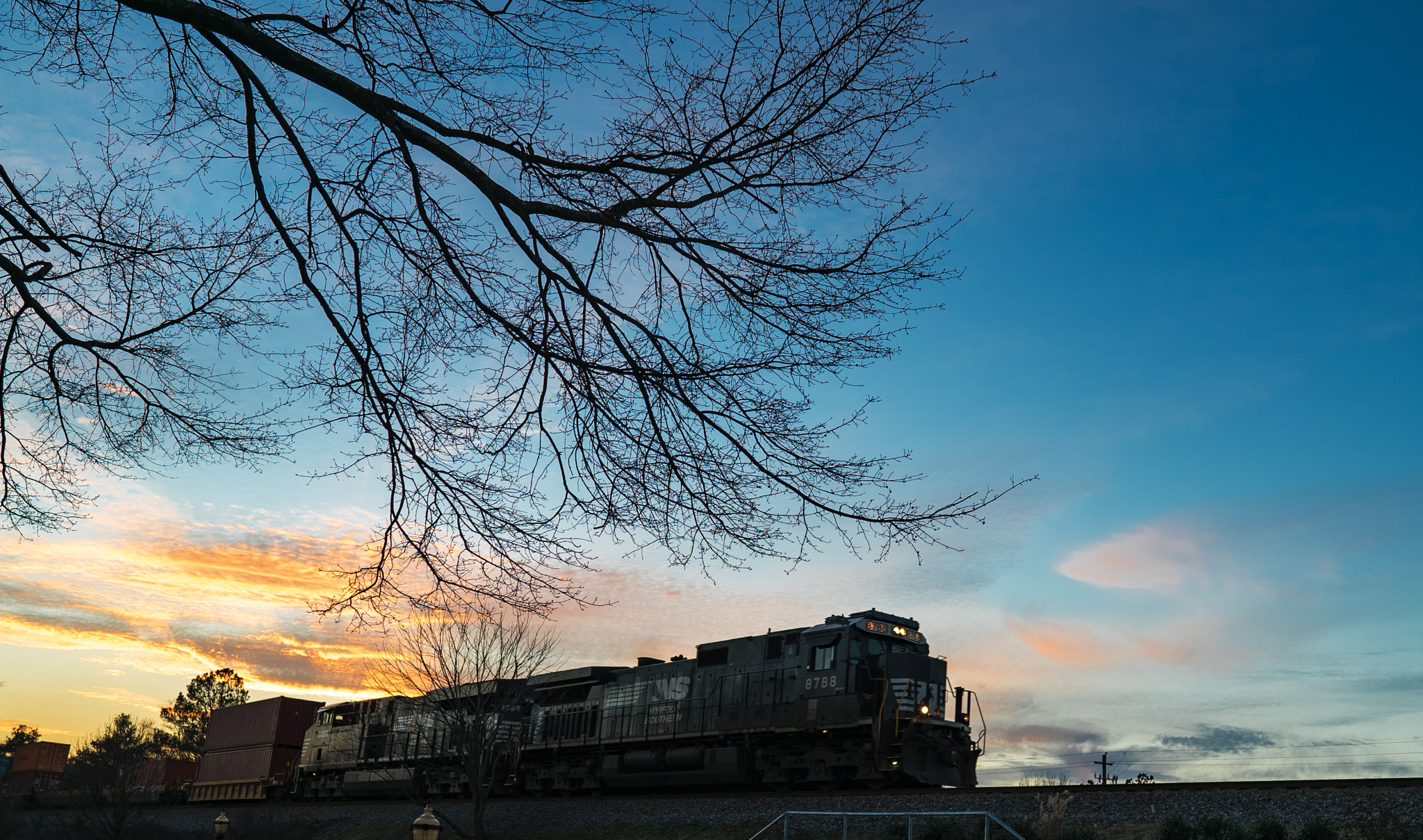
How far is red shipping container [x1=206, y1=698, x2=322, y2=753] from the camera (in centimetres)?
3884

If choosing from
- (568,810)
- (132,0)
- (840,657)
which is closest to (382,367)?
(132,0)

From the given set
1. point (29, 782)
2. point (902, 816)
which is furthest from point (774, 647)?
point (29, 782)

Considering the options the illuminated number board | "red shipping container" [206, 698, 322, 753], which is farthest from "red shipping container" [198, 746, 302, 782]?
the illuminated number board

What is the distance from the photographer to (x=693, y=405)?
263 inches

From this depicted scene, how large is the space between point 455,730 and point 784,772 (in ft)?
27.5

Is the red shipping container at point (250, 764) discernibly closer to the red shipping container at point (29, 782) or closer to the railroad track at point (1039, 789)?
the railroad track at point (1039, 789)

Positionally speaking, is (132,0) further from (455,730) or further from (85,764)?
(85,764)

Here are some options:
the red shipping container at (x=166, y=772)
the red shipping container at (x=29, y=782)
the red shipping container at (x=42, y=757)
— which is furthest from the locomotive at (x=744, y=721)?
the red shipping container at (x=42, y=757)

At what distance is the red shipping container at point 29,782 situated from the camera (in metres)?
62.0

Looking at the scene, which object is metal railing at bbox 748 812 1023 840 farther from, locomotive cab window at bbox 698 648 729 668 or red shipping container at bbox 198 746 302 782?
red shipping container at bbox 198 746 302 782

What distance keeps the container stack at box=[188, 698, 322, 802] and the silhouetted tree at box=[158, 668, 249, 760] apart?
5842 cm

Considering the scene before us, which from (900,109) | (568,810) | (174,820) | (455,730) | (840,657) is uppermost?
(900,109)

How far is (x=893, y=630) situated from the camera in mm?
21109

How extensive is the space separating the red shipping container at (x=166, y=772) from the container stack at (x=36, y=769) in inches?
529
